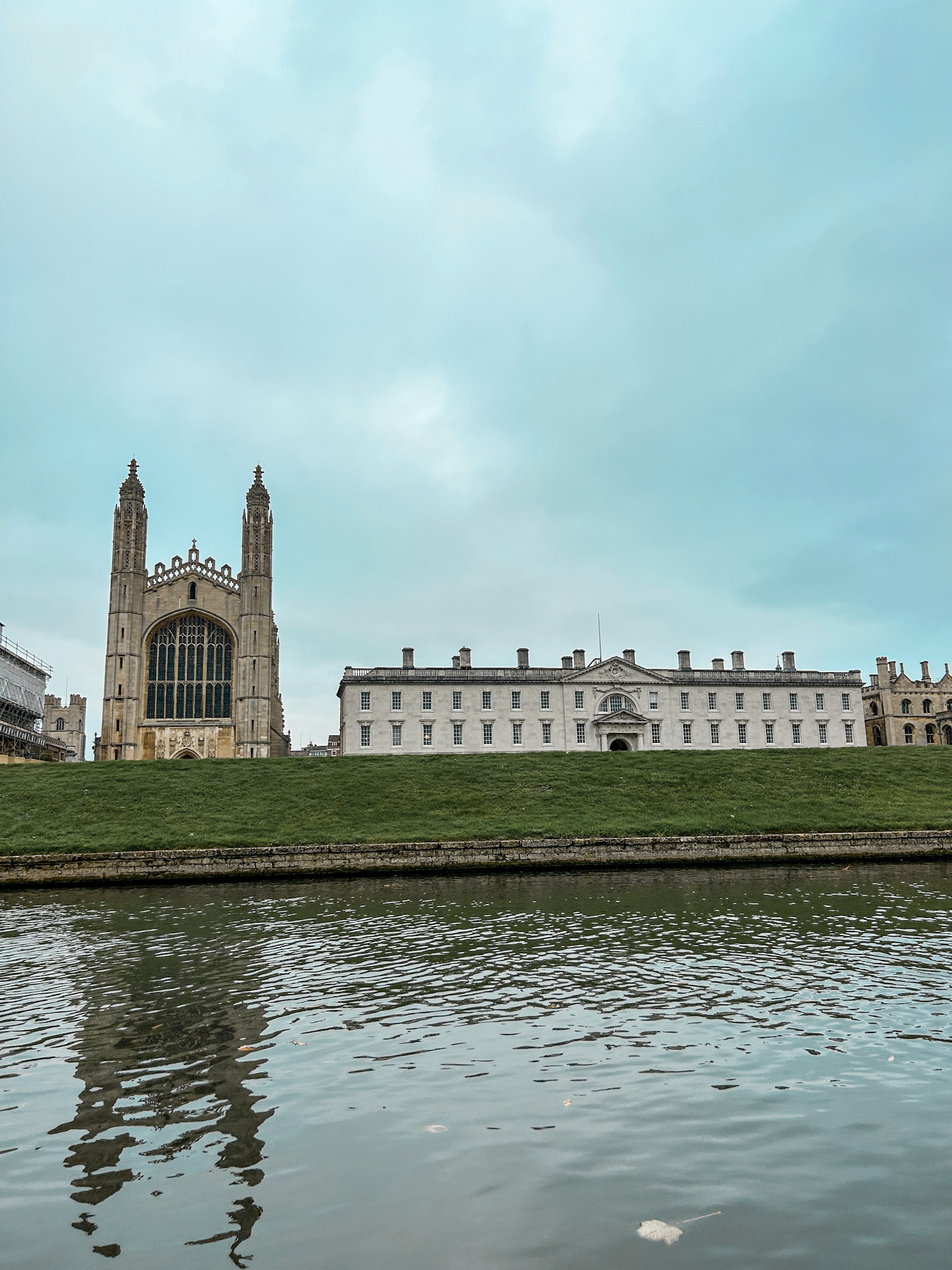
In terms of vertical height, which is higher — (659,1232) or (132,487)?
(132,487)

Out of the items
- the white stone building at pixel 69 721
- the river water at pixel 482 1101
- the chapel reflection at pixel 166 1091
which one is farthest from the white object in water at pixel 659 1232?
the white stone building at pixel 69 721

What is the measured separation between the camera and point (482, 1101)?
8188mm

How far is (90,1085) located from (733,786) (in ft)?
134

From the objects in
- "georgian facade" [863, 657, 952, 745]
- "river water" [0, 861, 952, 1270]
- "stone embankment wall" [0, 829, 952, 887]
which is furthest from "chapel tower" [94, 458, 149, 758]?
"georgian facade" [863, 657, 952, 745]

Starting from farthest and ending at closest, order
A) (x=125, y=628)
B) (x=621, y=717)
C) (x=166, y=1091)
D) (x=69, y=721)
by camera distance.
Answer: (x=69, y=721)
(x=621, y=717)
(x=125, y=628)
(x=166, y=1091)

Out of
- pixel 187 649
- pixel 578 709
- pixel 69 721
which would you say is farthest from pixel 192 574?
pixel 69 721

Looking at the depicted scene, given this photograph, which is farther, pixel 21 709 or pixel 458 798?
pixel 21 709

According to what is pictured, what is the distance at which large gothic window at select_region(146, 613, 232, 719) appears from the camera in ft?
240

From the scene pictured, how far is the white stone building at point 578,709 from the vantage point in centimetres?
7794

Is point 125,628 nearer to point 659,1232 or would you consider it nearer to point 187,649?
point 187,649

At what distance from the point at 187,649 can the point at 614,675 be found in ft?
128

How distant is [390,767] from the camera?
2035 inches

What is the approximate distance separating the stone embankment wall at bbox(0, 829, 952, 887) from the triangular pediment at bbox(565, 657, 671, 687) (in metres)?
45.8

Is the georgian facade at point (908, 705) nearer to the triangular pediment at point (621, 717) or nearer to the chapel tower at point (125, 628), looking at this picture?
the triangular pediment at point (621, 717)
